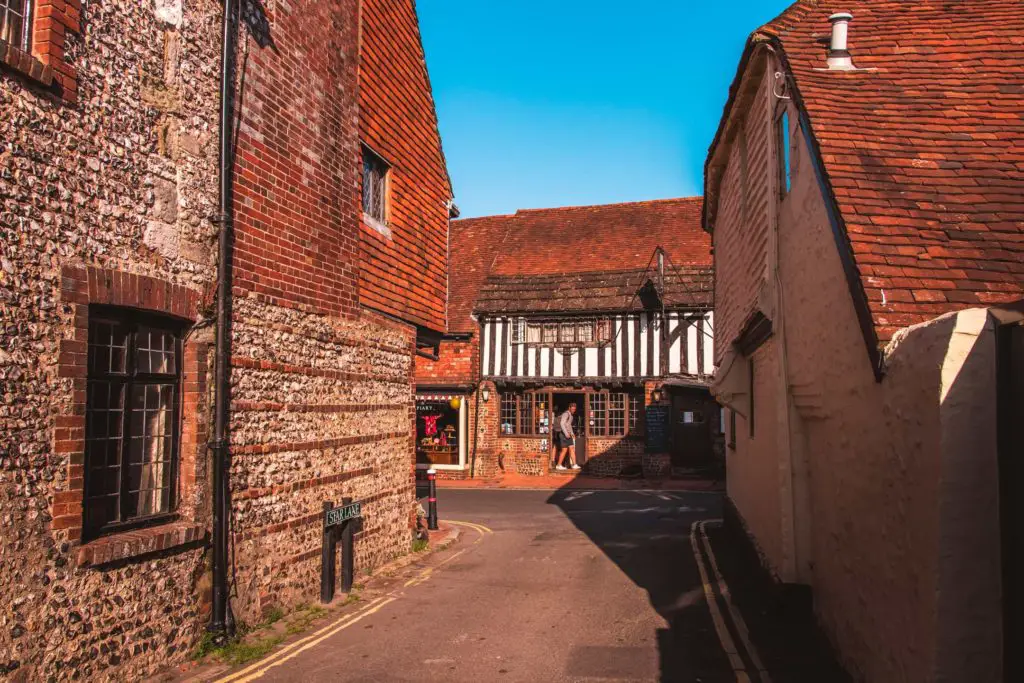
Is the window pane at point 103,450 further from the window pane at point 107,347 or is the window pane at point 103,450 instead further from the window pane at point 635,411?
the window pane at point 635,411

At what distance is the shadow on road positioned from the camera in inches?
265

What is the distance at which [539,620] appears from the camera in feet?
26.8

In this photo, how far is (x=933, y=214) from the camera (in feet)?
19.5

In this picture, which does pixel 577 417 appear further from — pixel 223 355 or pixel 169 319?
pixel 169 319

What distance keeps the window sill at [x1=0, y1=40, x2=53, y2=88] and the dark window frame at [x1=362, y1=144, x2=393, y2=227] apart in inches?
203

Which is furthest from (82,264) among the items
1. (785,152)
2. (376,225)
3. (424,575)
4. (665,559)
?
(665,559)

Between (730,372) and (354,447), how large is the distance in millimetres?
5550

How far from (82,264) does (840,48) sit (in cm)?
727

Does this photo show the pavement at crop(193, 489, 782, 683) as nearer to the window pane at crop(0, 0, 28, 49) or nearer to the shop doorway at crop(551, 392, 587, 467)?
the window pane at crop(0, 0, 28, 49)

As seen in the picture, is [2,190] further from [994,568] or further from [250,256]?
[994,568]

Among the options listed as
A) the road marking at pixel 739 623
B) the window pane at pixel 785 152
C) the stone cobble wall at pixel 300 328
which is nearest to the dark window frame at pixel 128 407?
the stone cobble wall at pixel 300 328

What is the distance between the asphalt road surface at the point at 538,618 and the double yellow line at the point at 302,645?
0.04 m

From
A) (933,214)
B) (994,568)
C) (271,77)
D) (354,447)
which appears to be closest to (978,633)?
(994,568)

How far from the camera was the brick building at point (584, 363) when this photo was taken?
2491cm
